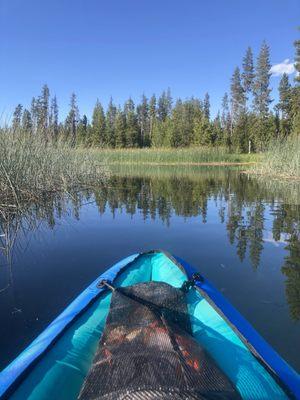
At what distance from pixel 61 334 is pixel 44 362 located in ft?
0.81

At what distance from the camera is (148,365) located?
1.46 metres

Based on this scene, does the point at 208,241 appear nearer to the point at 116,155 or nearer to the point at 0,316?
the point at 0,316

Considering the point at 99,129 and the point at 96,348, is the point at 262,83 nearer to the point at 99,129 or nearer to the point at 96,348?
the point at 99,129

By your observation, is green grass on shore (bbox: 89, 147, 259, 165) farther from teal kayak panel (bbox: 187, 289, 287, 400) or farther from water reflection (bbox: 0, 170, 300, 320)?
teal kayak panel (bbox: 187, 289, 287, 400)

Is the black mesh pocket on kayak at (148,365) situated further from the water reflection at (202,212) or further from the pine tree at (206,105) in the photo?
the pine tree at (206,105)

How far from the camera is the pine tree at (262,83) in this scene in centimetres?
4547

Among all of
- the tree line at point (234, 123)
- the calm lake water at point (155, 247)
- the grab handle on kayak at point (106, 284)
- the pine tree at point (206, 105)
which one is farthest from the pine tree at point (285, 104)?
the grab handle on kayak at point (106, 284)

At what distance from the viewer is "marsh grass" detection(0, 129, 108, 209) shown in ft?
22.2

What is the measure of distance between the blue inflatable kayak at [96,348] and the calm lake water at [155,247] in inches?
24.1

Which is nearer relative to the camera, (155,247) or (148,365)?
(148,365)

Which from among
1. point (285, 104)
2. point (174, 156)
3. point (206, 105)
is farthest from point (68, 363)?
point (206, 105)

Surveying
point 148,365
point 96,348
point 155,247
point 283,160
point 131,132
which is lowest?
point 155,247

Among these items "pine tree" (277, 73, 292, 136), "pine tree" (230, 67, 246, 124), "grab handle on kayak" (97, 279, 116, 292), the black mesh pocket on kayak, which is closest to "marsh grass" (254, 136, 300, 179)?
"grab handle on kayak" (97, 279, 116, 292)

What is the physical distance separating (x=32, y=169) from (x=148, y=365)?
7224 millimetres
